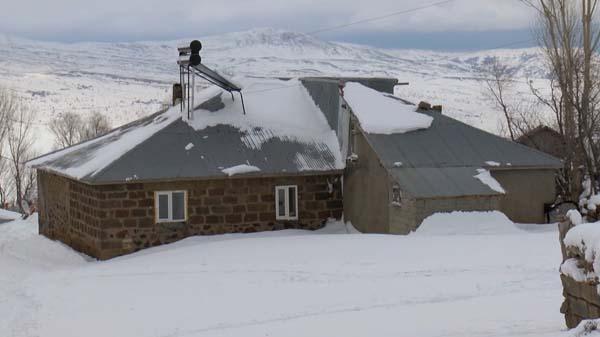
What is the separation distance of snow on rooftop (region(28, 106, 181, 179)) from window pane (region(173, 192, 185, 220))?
1.79 meters

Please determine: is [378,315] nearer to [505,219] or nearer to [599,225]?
[599,225]

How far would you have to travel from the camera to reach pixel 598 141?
2953 centimetres

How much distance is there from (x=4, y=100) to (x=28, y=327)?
175ft

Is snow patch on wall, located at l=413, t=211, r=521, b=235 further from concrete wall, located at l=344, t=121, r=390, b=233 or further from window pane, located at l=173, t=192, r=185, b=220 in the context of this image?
window pane, located at l=173, t=192, r=185, b=220

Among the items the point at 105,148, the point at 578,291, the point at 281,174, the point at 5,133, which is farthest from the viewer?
the point at 5,133

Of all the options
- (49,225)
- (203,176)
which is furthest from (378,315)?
→ (49,225)

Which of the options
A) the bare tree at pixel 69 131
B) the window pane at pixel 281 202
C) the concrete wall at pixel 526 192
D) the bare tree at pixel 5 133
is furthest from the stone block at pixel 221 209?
the bare tree at pixel 69 131

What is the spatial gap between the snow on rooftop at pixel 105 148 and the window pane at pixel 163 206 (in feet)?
5.00

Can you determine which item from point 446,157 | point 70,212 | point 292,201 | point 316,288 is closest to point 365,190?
point 446,157

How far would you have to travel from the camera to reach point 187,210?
795 inches

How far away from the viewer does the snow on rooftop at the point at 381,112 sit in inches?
806

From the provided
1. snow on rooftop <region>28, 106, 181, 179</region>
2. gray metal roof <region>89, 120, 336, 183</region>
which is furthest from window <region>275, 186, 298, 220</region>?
snow on rooftop <region>28, 106, 181, 179</region>

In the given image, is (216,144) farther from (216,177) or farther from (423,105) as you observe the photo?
(423,105)

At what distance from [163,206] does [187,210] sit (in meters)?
0.62
